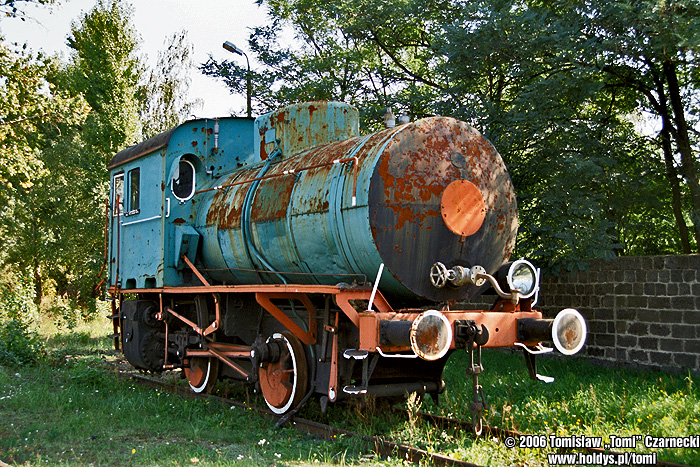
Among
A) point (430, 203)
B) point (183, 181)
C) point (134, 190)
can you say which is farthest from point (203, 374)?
point (430, 203)

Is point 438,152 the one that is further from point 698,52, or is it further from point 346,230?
point 698,52

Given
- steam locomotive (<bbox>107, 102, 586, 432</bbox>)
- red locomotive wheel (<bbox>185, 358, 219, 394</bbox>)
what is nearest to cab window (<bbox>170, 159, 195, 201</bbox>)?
steam locomotive (<bbox>107, 102, 586, 432</bbox>)

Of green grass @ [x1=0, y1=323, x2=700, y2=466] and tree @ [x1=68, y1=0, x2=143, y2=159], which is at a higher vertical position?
tree @ [x1=68, y1=0, x2=143, y2=159]

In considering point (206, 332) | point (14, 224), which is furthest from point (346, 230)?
point (14, 224)

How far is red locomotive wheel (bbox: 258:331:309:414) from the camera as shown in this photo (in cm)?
623

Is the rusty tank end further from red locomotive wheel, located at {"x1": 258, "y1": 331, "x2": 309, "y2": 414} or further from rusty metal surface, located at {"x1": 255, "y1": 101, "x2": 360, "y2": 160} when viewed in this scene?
red locomotive wheel, located at {"x1": 258, "y1": 331, "x2": 309, "y2": 414}

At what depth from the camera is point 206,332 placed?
7727 millimetres

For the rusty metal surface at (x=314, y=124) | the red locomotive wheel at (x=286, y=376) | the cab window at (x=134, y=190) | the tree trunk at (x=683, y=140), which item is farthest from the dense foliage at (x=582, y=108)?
the cab window at (x=134, y=190)

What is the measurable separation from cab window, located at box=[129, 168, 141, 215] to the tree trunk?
346 inches

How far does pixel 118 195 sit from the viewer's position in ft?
32.2

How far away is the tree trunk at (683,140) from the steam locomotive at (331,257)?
599 cm

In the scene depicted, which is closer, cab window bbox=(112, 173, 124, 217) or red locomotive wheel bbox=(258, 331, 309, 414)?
red locomotive wheel bbox=(258, 331, 309, 414)

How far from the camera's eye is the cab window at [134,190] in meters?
9.06

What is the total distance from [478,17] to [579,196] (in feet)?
12.5
